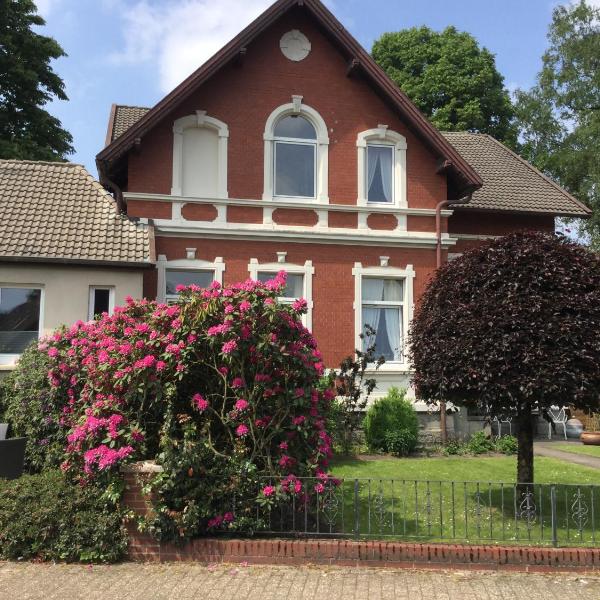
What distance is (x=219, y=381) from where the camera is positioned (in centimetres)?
746

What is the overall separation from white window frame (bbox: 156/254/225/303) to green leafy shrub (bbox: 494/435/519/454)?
6.86 meters

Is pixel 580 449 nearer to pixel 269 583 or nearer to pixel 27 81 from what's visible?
pixel 269 583

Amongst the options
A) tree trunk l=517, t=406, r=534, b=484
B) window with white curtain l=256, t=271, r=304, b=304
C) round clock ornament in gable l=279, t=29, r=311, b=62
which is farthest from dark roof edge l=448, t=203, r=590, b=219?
tree trunk l=517, t=406, r=534, b=484

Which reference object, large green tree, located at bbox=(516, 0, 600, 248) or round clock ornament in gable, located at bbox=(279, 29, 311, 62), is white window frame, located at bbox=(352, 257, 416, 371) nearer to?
round clock ornament in gable, located at bbox=(279, 29, 311, 62)

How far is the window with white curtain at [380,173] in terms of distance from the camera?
50.5ft

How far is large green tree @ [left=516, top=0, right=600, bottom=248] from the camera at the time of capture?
93.7ft

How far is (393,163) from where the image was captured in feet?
50.7

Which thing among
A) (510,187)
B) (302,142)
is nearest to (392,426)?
(302,142)

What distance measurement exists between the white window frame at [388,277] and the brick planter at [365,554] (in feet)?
26.4

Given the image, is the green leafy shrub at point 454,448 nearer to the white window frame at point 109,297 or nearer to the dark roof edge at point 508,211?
the dark roof edge at point 508,211

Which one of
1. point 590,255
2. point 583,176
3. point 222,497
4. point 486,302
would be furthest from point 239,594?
point 583,176

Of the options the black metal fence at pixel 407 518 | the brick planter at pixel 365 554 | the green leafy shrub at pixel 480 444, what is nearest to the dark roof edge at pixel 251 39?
the green leafy shrub at pixel 480 444

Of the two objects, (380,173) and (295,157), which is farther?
(380,173)

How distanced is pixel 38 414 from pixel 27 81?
21877 millimetres
